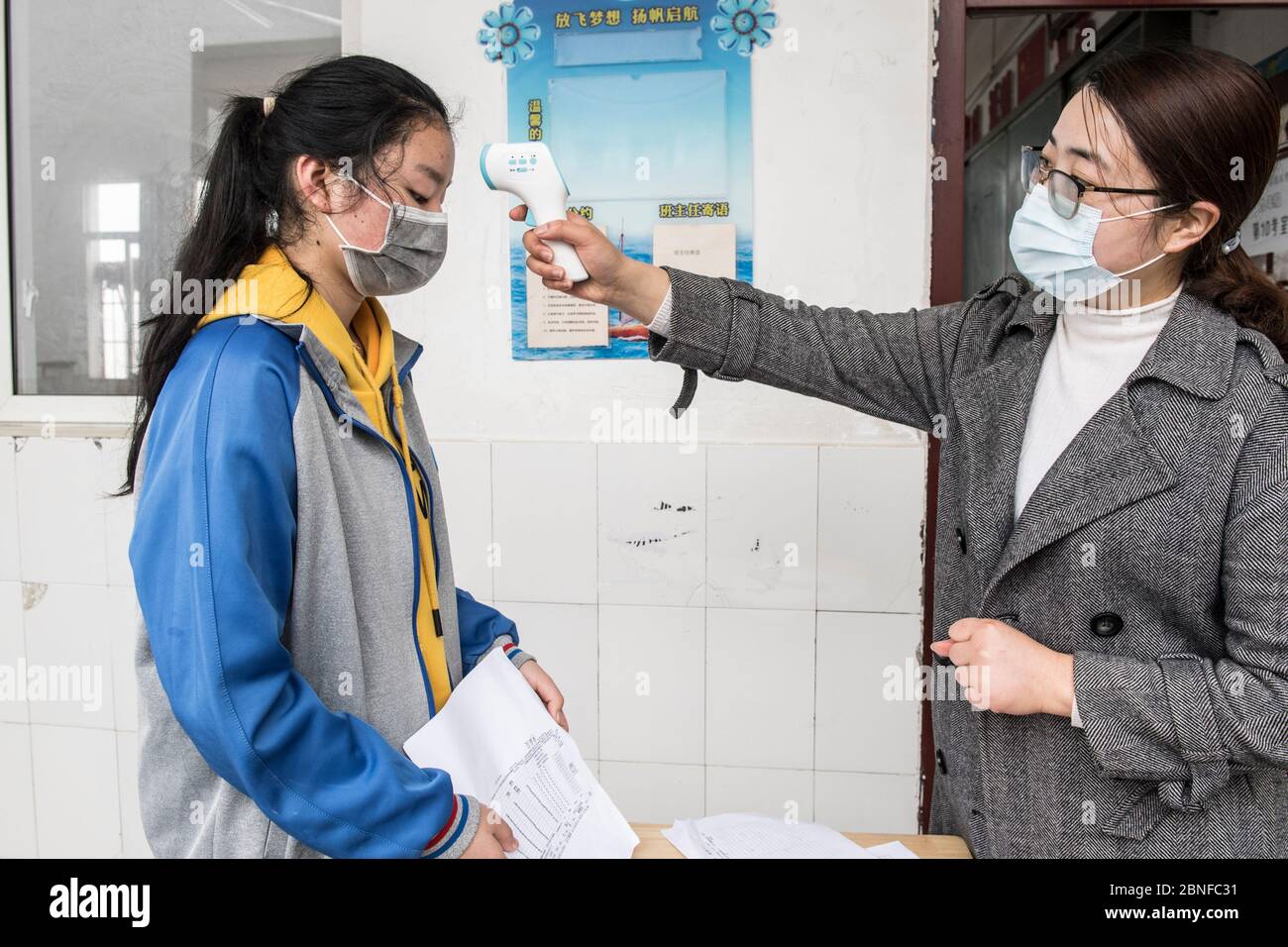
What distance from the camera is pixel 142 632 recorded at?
100 cm

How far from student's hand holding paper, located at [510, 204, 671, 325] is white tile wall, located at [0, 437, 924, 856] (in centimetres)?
87

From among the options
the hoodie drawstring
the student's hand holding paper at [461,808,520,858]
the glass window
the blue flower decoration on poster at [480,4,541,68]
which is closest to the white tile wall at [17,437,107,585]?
the glass window

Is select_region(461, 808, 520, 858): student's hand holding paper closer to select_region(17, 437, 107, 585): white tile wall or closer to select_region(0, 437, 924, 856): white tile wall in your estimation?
select_region(0, 437, 924, 856): white tile wall

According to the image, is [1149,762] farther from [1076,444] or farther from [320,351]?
[320,351]

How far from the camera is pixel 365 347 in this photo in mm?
1272

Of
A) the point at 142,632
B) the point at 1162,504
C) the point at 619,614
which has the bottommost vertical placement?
the point at 619,614

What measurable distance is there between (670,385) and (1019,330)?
3.29 feet

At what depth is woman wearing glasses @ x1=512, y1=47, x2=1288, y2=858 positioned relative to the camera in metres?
0.98

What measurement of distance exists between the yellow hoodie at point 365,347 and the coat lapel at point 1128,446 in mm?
718

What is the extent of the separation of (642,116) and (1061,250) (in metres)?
1.20

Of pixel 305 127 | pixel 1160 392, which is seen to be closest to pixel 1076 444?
pixel 1160 392

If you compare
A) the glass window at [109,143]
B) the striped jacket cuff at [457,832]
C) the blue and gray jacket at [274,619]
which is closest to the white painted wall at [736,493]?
the glass window at [109,143]

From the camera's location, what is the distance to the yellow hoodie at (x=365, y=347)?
3.41ft

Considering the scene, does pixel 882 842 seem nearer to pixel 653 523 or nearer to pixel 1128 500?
pixel 1128 500
